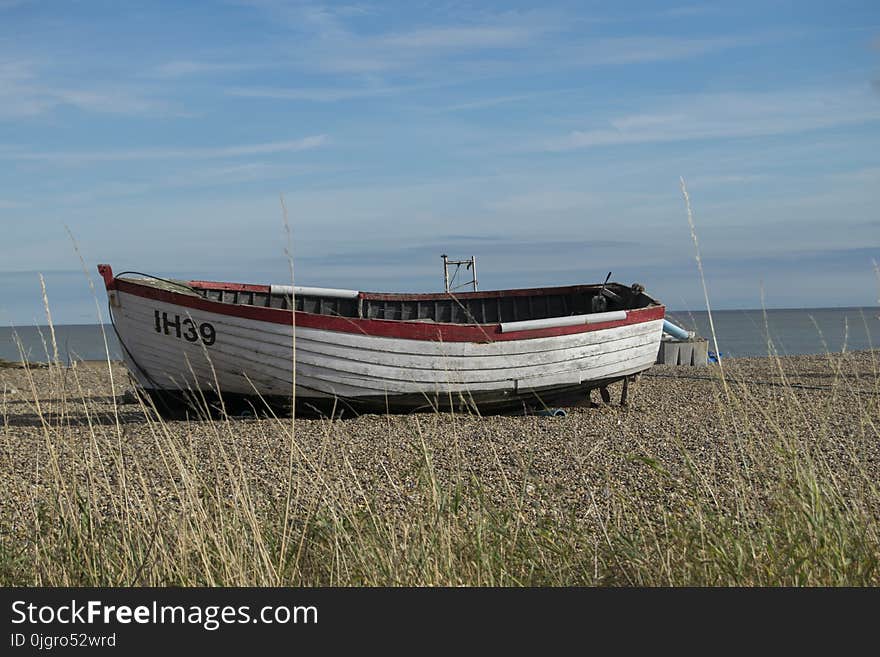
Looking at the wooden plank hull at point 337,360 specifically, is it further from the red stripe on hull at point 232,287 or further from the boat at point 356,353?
the red stripe on hull at point 232,287

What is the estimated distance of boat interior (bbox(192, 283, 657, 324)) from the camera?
13.0 metres

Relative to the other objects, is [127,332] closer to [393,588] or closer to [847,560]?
[393,588]

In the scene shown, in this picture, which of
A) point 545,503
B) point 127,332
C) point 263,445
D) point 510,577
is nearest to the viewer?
point 510,577

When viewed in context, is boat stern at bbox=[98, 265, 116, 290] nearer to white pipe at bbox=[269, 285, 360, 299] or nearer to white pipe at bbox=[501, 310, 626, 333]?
white pipe at bbox=[269, 285, 360, 299]

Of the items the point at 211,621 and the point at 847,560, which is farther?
the point at 847,560

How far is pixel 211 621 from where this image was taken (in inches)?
117

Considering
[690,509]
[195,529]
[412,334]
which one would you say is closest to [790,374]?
[412,334]

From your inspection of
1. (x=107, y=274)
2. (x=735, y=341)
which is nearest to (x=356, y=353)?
(x=107, y=274)

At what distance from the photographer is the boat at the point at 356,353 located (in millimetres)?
10156

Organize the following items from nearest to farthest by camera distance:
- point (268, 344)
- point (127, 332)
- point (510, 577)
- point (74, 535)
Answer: point (510, 577) → point (74, 535) → point (268, 344) → point (127, 332)

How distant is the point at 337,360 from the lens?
33.7 feet

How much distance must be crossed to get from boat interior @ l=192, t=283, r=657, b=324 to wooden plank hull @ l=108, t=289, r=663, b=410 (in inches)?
80.0

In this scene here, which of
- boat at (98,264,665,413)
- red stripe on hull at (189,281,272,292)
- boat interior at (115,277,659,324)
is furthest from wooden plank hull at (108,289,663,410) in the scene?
boat interior at (115,277,659,324)

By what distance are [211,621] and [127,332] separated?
28.2ft
